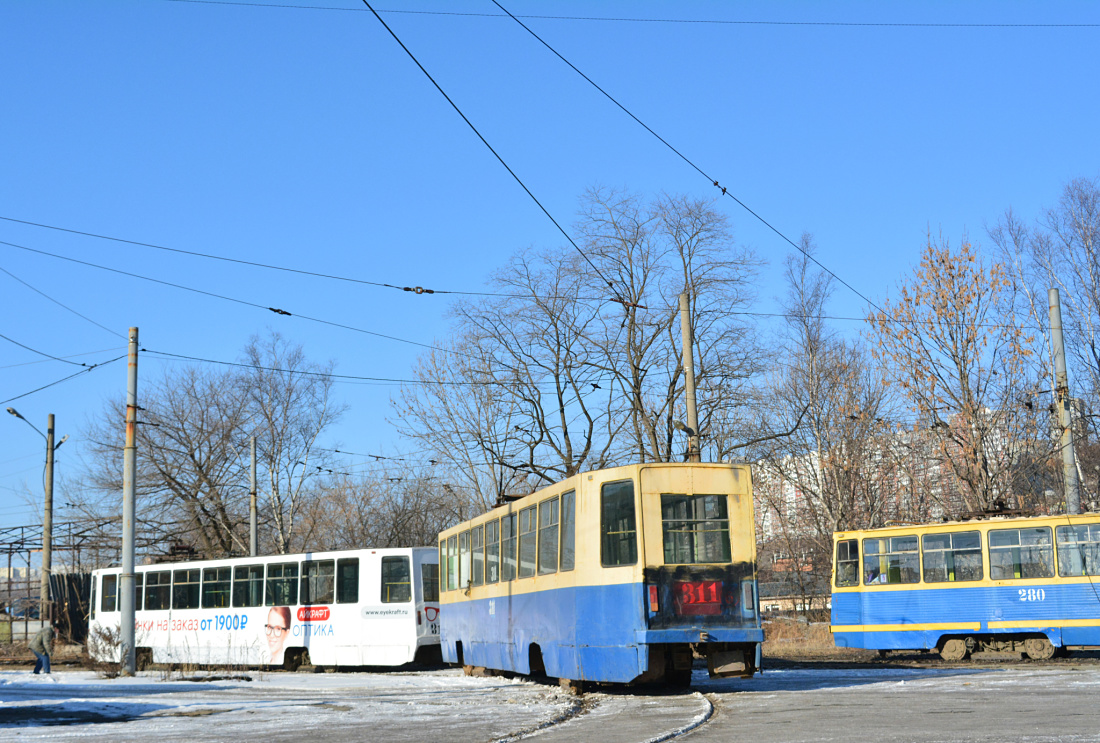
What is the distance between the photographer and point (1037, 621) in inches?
784

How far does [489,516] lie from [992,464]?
53.4 ft

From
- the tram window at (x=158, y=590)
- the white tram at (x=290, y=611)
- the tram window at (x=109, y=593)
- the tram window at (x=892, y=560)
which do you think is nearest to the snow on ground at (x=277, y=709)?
the white tram at (x=290, y=611)

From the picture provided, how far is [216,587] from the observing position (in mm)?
26016

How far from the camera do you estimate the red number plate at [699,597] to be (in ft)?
43.4

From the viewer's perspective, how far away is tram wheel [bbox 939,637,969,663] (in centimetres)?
2089

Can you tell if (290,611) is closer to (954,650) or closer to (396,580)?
(396,580)

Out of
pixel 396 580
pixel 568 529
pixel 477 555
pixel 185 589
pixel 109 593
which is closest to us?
pixel 568 529

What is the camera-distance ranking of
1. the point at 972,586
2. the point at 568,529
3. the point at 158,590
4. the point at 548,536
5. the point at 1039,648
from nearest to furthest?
the point at 568,529 < the point at 548,536 < the point at 1039,648 < the point at 972,586 < the point at 158,590

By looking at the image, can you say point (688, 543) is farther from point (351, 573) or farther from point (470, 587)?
point (351, 573)

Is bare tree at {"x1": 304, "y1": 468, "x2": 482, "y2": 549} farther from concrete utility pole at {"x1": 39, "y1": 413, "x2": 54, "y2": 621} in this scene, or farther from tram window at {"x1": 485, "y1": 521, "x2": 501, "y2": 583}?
tram window at {"x1": 485, "y1": 521, "x2": 501, "y2": 583}

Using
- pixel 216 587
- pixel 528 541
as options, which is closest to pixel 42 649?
pixel 216 587

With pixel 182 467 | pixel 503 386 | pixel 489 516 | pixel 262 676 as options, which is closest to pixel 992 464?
pixel 503 386

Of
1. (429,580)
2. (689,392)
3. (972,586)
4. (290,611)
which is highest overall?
(689,392)

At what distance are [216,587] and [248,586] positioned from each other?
4.21 feet
